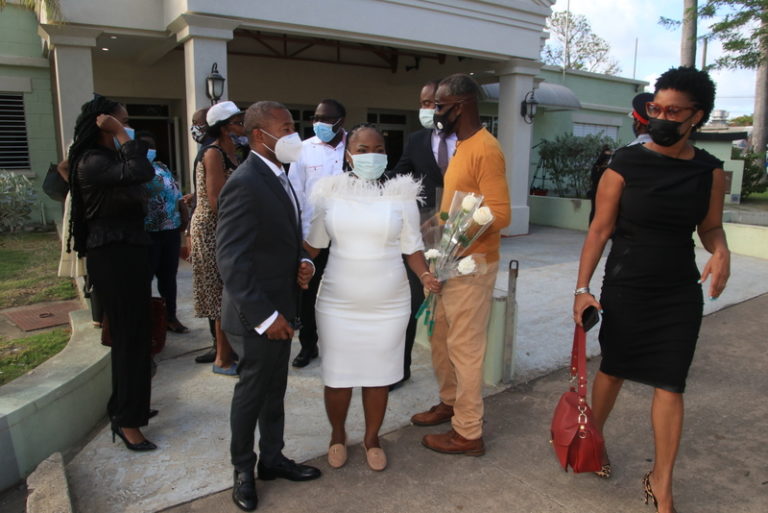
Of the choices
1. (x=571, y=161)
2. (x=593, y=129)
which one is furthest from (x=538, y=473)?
(x=593, y=129)

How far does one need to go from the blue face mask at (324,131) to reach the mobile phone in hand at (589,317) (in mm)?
2442

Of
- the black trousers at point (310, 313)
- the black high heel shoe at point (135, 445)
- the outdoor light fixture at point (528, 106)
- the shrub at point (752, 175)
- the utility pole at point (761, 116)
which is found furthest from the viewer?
the utility pole at point (761, 116)

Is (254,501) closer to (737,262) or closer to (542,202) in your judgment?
(737,262)

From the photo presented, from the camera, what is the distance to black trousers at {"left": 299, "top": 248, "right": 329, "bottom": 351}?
4367 mm

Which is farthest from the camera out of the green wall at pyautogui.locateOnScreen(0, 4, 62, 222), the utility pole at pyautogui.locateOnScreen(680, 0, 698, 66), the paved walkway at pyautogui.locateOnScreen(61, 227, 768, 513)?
the utility pole at pyautogui.locateOnScreen(680, 0, 698, 66)

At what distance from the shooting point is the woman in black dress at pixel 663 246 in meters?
2.65

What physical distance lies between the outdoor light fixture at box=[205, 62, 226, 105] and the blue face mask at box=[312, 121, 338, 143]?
376cm

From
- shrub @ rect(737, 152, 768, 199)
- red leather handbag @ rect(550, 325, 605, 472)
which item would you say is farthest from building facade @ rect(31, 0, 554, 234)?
shrub @ rect(737, 152, 768, 199)

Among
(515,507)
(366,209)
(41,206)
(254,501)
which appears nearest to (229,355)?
(254,501)

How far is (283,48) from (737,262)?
9.47 m

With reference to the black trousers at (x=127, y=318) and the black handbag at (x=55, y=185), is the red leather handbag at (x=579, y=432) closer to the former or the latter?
the black trousers at (x=127, y=318)

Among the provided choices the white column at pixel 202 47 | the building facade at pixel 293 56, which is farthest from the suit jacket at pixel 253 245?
the building facade at pixel 293 56

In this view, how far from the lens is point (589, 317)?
9.23 feet

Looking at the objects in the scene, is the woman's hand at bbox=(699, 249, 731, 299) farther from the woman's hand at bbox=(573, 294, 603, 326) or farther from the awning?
the awning
